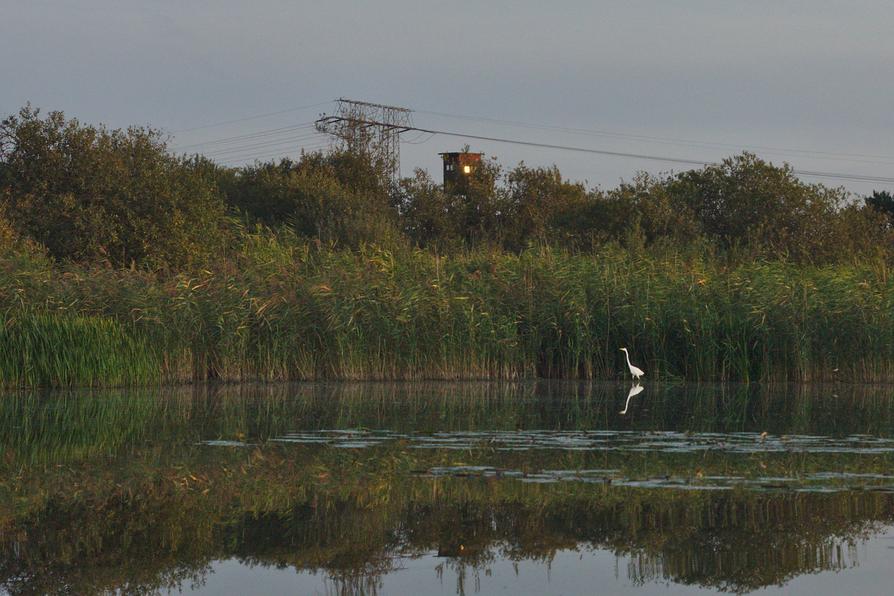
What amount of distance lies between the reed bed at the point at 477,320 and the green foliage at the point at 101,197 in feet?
15.7

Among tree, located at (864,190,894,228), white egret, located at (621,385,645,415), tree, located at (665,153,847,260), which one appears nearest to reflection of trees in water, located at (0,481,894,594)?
white egret, located at (621,385,645,415)

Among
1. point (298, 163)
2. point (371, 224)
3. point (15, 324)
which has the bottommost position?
point (15, 324)

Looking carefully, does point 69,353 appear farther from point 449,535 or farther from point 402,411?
point 449,535

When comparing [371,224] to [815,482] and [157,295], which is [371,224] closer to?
[157,295]

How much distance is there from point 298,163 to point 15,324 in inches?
1276

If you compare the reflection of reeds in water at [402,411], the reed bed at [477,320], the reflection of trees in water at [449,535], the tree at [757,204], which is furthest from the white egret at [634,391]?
the tree at [757,204]

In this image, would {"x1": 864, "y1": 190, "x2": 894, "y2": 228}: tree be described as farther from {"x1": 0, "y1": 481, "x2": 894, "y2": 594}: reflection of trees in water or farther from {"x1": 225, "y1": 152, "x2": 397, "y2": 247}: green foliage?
{"x1": 0, "y1": 481, "x2": 894, "y2": 594}: reflection of trees in water

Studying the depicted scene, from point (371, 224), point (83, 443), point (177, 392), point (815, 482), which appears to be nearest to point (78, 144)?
point (371, 224)

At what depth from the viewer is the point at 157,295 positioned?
19828mm

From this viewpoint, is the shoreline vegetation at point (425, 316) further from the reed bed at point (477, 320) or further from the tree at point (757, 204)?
the tree at point (757, 204)

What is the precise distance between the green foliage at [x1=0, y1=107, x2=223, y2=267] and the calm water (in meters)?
12.1

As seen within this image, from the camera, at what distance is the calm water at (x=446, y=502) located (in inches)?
247

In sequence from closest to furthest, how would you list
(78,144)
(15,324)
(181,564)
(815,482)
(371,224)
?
1. (181,564)
2. (815,482)
3. (15,324)
4. (78,144)
5. (371,224)

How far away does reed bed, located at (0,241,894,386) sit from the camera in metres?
19.6
